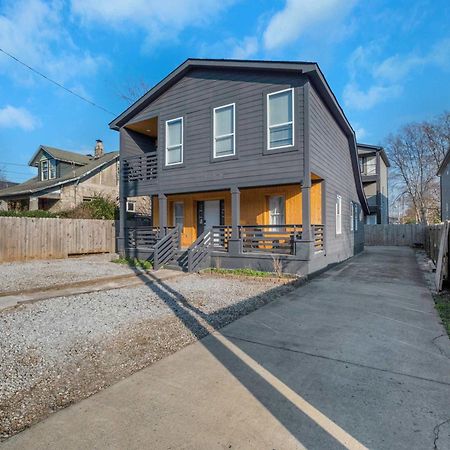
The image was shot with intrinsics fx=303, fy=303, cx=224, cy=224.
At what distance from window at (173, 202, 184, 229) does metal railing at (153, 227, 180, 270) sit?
9.20ft

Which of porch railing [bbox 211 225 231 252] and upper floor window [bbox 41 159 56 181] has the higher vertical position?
upper floor window [bbox 41 159 56 181]

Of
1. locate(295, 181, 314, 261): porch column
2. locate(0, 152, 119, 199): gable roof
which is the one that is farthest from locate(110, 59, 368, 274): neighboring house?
locate(0, 152, 119, 199): gable roof

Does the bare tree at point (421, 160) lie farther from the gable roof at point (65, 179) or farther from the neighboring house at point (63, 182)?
the gable roof at point (65, 179)

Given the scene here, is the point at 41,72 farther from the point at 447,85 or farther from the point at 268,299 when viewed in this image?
the point at 447,85

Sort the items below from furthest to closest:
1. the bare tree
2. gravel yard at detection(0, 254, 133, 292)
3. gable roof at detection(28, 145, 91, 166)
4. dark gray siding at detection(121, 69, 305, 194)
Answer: the bare tree
gable roof at detection(28, 145, 91, 166)
dark gray siding at detection(121, 69, 305, 194)
gravel yard at detection(0, 254, 133, 292)

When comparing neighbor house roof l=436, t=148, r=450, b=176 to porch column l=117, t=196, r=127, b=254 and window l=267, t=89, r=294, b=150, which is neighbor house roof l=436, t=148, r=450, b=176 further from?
porch column l=117, t=196, r=127, b=254

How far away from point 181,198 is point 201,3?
8.13 meters

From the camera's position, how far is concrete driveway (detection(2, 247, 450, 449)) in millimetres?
2203

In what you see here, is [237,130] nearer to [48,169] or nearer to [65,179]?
[65,179]

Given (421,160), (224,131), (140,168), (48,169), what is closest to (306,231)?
(224,131)

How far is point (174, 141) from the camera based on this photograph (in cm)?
1234

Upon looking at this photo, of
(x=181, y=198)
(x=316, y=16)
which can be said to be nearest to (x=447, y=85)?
(x=316, y=16)

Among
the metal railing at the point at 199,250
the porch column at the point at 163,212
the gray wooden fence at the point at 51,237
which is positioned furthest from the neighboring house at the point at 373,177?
the gray wooden fence at the point at 51,237

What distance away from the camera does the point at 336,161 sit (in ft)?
41.4
